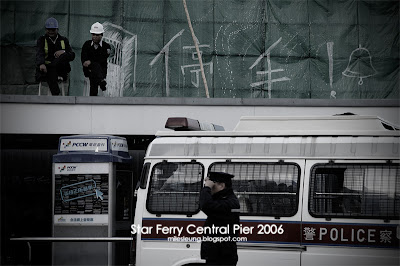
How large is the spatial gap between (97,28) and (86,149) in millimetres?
4374

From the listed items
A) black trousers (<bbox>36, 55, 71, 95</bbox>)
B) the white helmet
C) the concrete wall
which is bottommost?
the concrete wall

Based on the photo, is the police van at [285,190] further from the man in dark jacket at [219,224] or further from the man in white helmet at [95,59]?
the man in white helmet at [95,59]

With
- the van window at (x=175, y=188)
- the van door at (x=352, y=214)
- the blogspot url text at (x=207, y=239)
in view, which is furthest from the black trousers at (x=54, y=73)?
Answer: the van door at (x=352, y=214)

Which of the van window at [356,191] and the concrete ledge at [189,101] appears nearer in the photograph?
the van window at [356,191]

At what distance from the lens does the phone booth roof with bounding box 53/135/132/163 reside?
44.8 ft

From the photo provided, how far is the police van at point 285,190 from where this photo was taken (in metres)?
9.58

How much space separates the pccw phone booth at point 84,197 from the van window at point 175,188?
329cm

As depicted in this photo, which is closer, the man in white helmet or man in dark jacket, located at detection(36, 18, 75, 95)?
man in dark jacket, located at detection(36, 18, 75, 95)

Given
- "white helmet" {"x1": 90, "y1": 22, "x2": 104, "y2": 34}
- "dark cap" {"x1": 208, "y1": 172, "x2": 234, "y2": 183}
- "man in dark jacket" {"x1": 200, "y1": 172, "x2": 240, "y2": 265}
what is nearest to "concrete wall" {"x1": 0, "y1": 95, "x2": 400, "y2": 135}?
"white helmet" {"x1": 90, "y1": 22, "x2": 104, "y2": 34}

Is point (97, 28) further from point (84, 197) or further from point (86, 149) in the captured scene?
point (84, 197)

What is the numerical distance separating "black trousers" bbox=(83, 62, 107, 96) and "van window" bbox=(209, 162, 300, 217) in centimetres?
748

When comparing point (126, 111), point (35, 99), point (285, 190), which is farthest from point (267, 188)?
point (35, 99)

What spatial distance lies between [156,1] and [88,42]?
7.05ft

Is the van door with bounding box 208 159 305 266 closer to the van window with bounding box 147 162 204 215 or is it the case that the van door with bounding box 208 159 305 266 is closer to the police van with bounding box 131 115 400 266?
the police van with bounding box 131 115 400 266
